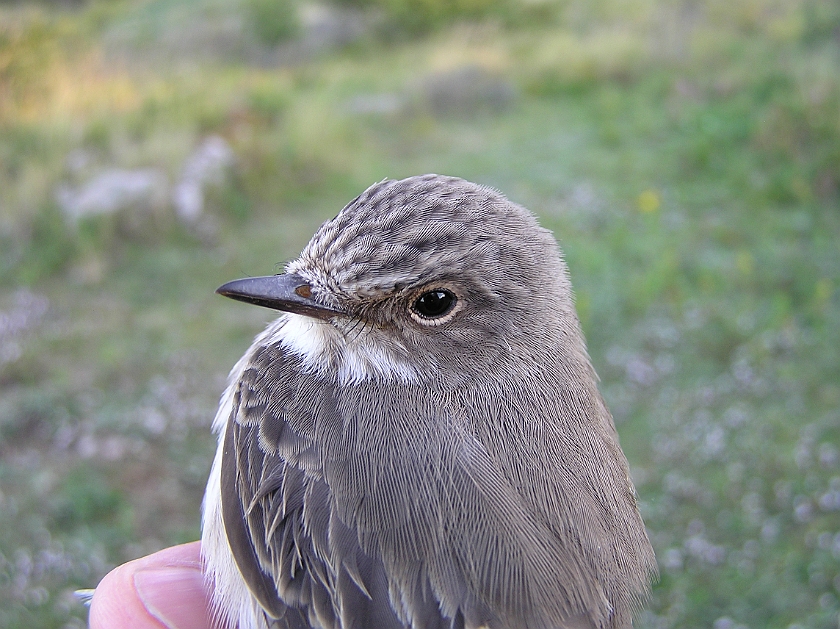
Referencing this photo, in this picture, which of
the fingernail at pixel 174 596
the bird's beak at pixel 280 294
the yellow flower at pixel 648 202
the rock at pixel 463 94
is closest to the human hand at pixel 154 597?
the fingernail at pixel 174 596

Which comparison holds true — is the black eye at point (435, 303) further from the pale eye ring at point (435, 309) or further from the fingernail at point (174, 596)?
the fingernail at point (174, 596)

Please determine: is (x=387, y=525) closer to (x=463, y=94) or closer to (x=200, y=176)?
(x=200, y=176)

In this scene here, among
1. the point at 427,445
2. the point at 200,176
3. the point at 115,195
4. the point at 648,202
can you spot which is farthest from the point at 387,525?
the point at 648,202

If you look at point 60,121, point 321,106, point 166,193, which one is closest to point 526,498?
point 166,193

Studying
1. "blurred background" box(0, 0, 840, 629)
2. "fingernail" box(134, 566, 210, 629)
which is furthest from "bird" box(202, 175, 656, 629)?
"blurred background" box(0, 0, 840, 629)

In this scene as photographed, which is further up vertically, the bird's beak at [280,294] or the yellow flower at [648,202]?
the bird's beak at [280,294]

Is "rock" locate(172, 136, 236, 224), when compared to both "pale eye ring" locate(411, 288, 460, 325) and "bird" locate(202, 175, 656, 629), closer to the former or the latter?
"bird" locate(202, 175, 656, 629)
